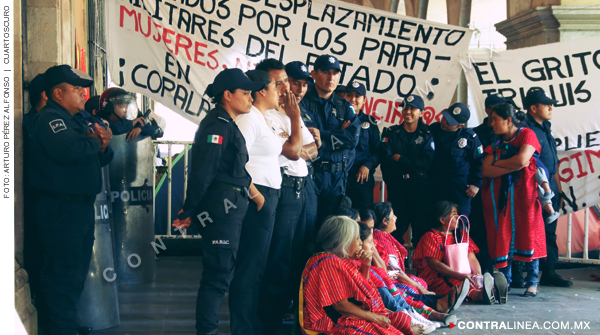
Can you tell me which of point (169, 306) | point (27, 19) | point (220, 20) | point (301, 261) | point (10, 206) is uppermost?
point (220, 20)

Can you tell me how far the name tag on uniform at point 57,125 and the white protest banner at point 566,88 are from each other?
4.37 meters

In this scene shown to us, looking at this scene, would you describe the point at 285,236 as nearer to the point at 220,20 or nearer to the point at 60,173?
the point at 60,173

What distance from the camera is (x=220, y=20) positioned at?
19.1 feet

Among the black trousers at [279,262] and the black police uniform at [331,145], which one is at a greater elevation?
the black police uniform at [331,145]

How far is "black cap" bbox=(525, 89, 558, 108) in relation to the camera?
569 centimetres

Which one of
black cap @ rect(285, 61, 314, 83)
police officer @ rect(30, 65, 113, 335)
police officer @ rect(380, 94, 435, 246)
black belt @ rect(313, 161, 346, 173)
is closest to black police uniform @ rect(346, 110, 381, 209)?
police officer @ rect(380, 94, 435, 246)

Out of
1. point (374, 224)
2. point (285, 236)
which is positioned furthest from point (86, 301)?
point (374, 224)

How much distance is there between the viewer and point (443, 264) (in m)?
5.09

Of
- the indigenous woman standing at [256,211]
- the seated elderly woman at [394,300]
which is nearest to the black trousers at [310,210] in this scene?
the seated elderly woman at [394,300]

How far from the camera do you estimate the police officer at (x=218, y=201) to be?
3.38 m

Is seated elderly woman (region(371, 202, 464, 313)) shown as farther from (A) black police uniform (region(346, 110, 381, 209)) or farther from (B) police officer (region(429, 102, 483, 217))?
(B) police officer (region(429, 102, 483, 217))

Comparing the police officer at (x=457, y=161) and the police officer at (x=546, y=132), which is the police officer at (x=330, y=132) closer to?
the police officer at (x=457, y=161)

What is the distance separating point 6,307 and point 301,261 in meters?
2.21

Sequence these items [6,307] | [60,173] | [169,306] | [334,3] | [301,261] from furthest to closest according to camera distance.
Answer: [334,3]
[169,306]
[301,261]
[60,173]
[6,307]
